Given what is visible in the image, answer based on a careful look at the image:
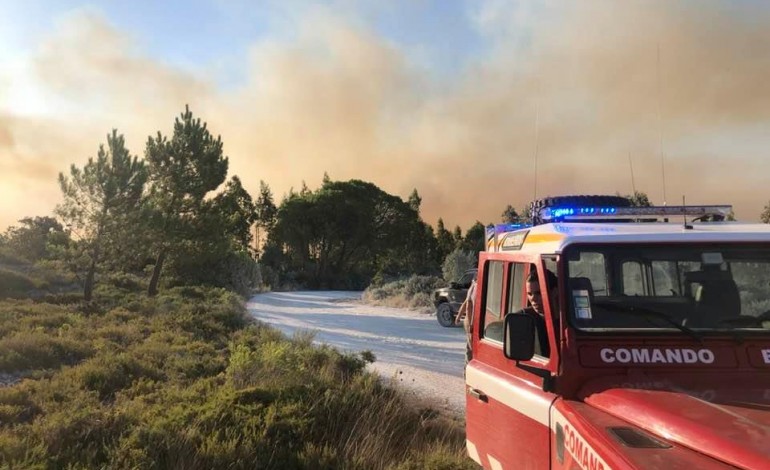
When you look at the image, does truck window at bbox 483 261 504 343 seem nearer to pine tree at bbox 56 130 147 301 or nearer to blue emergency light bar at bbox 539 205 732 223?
blue emergency light bar at bbox 539 205 732 223

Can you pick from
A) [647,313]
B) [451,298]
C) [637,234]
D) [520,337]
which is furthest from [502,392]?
[451,298]

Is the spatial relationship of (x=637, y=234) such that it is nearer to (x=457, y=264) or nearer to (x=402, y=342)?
(x=402, y=342)

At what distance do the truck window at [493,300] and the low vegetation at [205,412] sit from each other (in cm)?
194

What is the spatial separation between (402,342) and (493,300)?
1228 cm

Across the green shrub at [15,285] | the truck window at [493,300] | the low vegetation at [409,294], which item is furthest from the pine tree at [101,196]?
the truck window at [493,300]

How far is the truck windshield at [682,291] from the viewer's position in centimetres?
339

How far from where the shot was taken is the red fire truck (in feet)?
9.06

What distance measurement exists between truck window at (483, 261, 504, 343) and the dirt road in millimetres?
4825

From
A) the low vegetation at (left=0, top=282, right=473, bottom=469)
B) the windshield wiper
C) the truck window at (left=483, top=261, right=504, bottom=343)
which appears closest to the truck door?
the truck window at (left=483, top=261, right=504, bottom=343)

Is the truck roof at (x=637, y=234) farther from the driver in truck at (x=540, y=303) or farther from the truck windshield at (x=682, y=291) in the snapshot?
the driver in truck at (x=540, y=303)

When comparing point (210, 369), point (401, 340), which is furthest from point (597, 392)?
point (401, 340)

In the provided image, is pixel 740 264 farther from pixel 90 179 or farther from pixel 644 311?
pixel 90 179

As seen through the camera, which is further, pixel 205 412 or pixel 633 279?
pixel 205 412

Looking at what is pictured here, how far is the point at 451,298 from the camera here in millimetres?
19984
